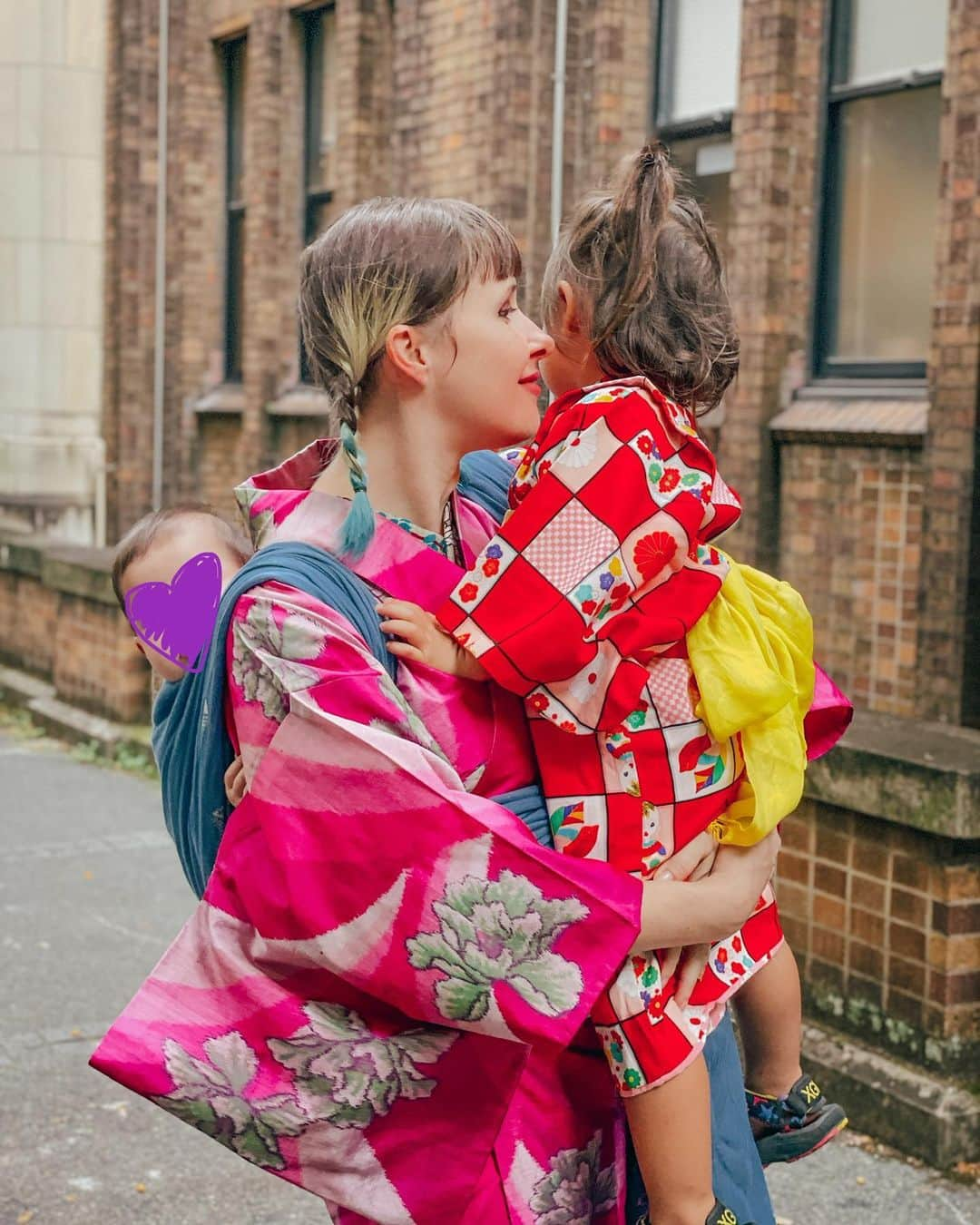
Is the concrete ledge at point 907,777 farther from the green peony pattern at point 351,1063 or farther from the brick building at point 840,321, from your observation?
the green peony pattern at point 351,1063

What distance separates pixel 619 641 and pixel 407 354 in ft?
1.47

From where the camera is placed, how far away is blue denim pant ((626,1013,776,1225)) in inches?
88.7

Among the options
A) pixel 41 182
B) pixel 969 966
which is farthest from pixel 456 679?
pixel 41 182

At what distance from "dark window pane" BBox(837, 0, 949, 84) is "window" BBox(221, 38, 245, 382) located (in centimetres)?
730

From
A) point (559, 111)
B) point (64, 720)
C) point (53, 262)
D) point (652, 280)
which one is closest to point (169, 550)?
point (652, 280)

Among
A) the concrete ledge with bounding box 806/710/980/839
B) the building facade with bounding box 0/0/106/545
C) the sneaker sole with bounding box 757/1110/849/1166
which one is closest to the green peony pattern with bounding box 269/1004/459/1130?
the sneaker sole with bounding box 757/1110/849/1166

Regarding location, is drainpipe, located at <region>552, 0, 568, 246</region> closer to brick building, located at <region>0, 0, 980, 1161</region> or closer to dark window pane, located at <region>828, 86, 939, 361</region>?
brick building, located at <region>0, 0, 980, 1161</region>

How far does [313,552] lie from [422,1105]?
0.68 metres

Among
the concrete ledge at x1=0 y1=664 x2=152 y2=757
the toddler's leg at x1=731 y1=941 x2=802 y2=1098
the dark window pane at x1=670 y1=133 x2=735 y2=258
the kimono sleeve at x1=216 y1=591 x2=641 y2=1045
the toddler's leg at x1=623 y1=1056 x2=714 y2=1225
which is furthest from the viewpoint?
the concrete ledge at x1=0 y1=664 x2=152 y2=757

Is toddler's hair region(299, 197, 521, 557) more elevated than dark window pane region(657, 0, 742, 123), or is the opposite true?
dark window pane region(657, 0, 742, 123)

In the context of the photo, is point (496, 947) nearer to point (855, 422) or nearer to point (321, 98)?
point (855, 422)

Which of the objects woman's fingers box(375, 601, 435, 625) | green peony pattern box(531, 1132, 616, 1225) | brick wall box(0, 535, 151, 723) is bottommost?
brick wall box(0, 535, 151, 723)

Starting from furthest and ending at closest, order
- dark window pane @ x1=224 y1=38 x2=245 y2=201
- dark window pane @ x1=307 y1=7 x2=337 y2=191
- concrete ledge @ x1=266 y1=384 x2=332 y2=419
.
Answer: dark window pane @ x1=224 y1=38 x2=245 y2=201 → dark window pane @ x1=307 y1=7 x2=337 y2=191 → concrete ledge @ x1=266 y1=384 x2=332 y2=419

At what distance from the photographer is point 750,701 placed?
7.11ft
